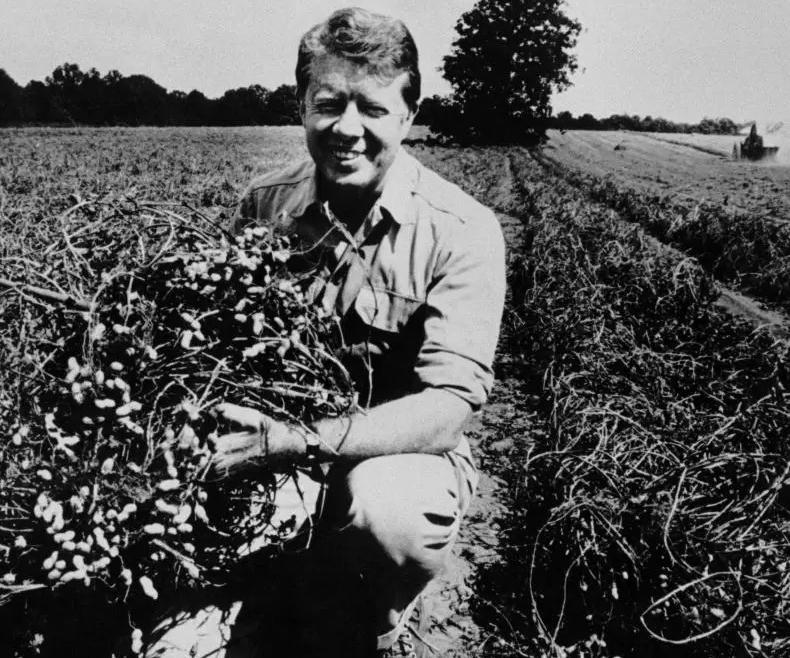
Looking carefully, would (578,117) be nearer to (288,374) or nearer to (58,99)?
(58,99)

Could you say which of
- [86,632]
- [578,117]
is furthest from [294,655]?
[578,117]

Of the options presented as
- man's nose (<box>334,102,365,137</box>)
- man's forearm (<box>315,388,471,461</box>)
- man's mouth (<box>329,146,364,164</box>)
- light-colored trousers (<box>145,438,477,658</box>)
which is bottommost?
light-colored trousers (<box>145,438,477,658</box>)

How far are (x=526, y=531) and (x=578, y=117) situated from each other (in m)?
68.8

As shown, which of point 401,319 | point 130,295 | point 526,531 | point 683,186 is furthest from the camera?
point 683,186

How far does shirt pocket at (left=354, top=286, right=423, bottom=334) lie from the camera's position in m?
2.20

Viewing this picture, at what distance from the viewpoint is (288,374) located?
5.68ft

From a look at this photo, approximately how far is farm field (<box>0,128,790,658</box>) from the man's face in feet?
2.46

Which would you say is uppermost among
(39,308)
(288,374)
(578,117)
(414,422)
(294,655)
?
(578,117)

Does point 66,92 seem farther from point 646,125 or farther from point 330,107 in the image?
point 330,107

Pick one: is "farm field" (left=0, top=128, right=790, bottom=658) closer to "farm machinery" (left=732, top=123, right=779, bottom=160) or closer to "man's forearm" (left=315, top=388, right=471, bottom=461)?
"man's forearm" (left=315, top=388, right=471, bottom=461)

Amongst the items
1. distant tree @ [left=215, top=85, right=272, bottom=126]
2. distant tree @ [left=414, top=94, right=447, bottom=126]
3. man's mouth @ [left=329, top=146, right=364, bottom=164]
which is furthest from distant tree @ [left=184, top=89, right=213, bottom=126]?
man's mouth @ [left=329, top=146, right=364, bottom=164]

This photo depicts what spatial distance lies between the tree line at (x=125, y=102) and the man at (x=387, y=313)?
47.7 m

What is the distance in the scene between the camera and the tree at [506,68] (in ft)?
129

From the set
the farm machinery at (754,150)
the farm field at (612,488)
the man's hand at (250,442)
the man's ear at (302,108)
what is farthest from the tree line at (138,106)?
the man's hand at (250,442)
